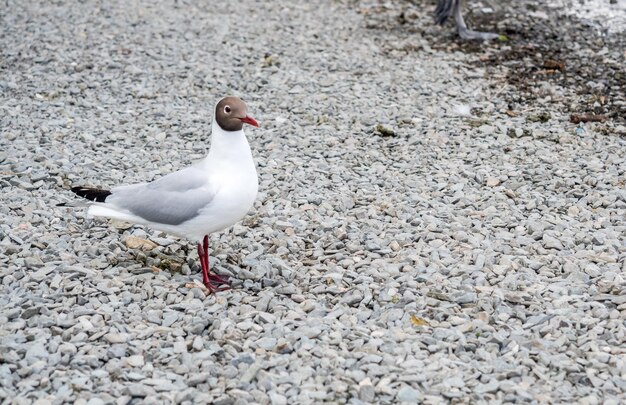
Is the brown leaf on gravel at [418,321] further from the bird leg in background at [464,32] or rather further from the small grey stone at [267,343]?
the bird leg in background at [464,32]

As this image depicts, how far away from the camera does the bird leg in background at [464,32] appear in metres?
11.4

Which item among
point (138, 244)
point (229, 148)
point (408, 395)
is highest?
point (229, 148)

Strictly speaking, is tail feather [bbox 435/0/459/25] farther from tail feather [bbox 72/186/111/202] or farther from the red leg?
tail feather [bbox 72/186/111/202]

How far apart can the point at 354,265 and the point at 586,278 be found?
5.09ft

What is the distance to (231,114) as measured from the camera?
4.97 m

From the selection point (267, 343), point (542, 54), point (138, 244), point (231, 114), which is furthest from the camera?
point (542, 54)

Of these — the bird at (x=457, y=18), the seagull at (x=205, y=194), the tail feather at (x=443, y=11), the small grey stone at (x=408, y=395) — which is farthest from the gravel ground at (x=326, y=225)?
the tail feather at (x=443, y=11)

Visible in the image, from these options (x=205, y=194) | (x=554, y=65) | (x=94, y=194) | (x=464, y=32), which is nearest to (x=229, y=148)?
(x=205, y=194)

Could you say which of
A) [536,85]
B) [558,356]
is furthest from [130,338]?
[536,85]

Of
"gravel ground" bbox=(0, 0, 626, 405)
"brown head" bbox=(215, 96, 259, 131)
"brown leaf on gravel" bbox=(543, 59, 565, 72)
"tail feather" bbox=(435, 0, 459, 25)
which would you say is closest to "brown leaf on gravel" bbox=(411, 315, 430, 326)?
"gravel ground" bbox=(0, 0, 626, 405)

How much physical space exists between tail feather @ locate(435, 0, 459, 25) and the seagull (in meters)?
7.61

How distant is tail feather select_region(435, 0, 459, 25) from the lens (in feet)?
39.0

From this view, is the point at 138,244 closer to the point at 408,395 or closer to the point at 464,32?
the point at 408,395

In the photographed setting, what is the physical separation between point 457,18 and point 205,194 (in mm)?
7716
